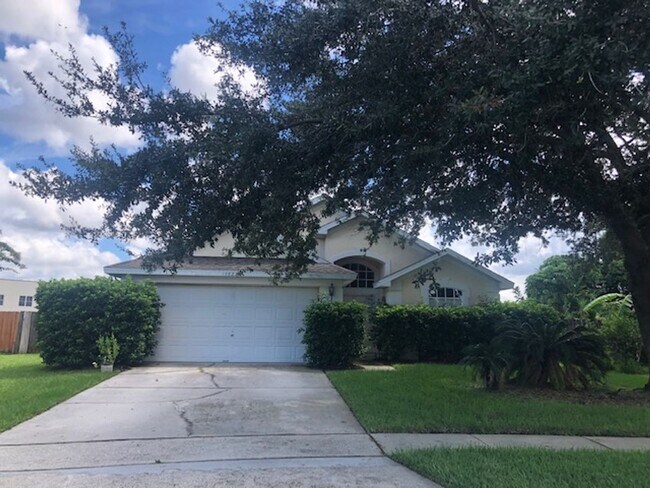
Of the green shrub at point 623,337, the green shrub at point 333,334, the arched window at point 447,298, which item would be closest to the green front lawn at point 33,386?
the green shrub at point 333,334

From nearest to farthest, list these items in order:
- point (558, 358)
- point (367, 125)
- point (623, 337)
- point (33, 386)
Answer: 1. point (367, 125)
2. point (33, 386)
3. point (558, 358)
4. point (623, 337)

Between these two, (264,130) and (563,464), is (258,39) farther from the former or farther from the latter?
(563,464)

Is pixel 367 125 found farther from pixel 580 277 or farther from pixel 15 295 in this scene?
pixel 15 295

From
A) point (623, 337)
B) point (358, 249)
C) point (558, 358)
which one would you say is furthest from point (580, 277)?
point (358, 249)

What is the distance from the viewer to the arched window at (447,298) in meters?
18.7

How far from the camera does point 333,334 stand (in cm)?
1417

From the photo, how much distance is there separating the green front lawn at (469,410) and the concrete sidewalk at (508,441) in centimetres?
22

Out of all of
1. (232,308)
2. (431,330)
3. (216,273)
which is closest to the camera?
(216,273)

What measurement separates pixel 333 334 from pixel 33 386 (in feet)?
23.0

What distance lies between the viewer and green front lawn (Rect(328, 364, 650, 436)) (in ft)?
25.0

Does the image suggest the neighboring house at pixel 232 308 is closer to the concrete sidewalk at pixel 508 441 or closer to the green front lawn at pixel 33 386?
the green front lawn at pixel 33 386

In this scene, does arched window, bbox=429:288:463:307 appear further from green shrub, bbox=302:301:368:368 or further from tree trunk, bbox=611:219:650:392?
tree trunk, bbox=611:219:650:392

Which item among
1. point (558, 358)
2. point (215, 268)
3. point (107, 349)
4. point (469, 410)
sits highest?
point (215, 268)

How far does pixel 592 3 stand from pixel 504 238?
5695mm
